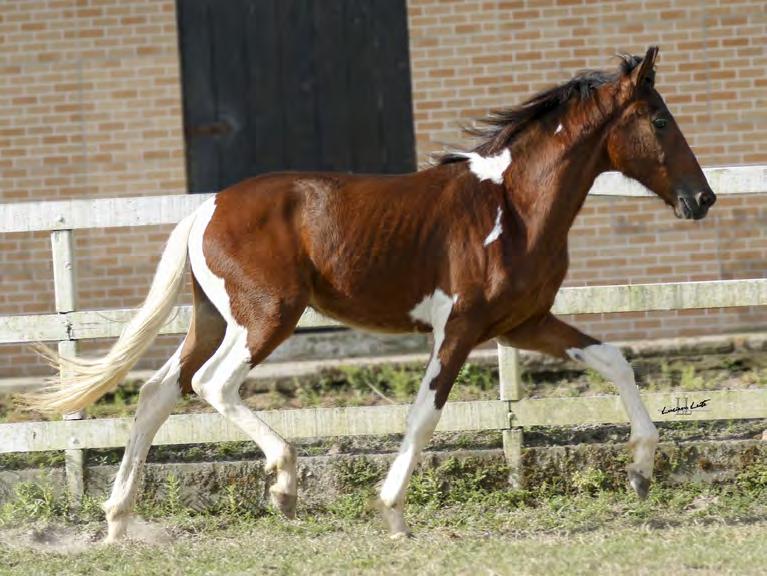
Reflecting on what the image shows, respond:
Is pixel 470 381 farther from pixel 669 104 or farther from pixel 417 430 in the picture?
pixel 417 430

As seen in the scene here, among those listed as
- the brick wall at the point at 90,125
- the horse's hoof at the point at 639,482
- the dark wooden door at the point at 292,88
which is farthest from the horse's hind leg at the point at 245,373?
the dark wooden door at the point at 292,88

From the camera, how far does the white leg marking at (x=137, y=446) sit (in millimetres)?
5668

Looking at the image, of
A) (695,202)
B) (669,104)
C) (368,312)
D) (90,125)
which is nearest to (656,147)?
(695,202)

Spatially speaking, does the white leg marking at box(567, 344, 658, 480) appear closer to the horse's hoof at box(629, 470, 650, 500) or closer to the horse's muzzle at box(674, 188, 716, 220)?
the horse's hoof at box(629, 470, 650, 500)

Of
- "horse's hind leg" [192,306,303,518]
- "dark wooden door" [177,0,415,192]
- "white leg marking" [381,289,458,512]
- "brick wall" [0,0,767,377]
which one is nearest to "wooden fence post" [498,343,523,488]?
"white leg marking" [381,289,458,512]

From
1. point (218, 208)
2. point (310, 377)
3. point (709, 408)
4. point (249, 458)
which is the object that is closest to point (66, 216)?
point (218, 208)

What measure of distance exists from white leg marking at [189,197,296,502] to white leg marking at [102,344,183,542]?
0.74 feet

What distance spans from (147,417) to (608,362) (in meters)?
2.10

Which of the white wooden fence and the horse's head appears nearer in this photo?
the horse's head

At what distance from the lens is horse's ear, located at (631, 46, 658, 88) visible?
5477mm

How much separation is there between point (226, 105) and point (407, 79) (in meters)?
1.35

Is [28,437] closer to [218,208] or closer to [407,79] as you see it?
[218,208]

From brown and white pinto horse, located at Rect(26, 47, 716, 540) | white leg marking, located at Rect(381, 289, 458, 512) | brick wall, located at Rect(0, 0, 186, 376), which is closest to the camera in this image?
white leg marking, located at Rect(381, 289, 458, 512)

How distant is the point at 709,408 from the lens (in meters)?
6.36
